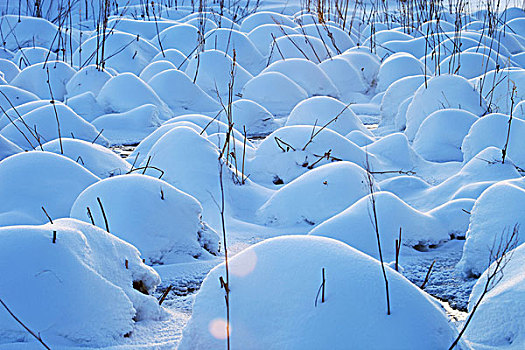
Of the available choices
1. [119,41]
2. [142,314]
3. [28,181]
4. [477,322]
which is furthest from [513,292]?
[119,41]

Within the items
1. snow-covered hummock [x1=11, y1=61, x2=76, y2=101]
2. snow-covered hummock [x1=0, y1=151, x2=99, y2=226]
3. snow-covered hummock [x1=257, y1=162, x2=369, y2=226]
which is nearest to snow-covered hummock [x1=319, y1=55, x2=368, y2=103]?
snow-covered hummock [x1=11, y1=61, x2=76, y2=101]

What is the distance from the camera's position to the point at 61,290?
1561mm

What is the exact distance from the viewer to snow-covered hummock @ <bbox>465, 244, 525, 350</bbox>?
1556mm

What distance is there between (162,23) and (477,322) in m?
6.48

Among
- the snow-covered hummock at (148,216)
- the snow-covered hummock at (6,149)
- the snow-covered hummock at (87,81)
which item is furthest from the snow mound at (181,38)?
the snow-covered hummock at (148,216)

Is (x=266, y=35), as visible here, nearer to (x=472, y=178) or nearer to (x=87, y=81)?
(x=87, y=81)

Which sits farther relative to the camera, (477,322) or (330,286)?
(477,322)

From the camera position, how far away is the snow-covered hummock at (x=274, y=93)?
194 inches

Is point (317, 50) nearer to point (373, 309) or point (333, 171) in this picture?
point (333, 171)

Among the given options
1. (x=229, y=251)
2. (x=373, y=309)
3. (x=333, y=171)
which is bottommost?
(x=229, y=251)

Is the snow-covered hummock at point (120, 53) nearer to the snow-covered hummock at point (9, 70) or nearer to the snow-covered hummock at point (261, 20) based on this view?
the snow-covered hummock at point (9, 70)

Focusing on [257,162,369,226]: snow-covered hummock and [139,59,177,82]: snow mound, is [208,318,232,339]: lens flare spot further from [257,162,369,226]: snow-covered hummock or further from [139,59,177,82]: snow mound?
[139,59,177,82]: snow mound

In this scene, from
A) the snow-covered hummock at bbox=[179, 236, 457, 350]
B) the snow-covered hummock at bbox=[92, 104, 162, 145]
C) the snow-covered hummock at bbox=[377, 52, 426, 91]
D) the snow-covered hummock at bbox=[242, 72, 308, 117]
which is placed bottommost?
the snow-covered hummock at bbox=[92, 104, 162, 145]

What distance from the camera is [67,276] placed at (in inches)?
62.3
